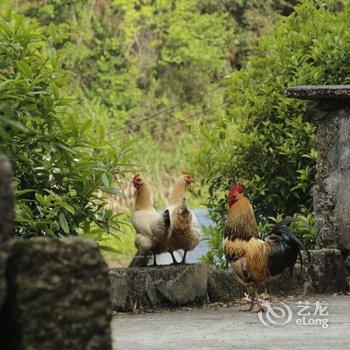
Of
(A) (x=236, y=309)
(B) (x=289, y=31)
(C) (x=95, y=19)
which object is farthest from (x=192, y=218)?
(C) (x=95, y=19)

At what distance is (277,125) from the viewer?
37.9 feet

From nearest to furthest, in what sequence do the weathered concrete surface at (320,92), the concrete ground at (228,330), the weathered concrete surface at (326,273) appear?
the concrete ground at (228,330) < the weathered concrete surface at (326,273) < the weathered concrete surface at (320,92)

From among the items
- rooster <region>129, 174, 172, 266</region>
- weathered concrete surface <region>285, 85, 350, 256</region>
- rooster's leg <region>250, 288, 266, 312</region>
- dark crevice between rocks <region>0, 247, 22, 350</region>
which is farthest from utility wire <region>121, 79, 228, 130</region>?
dark crevice between rocks <region>0, 247, 22, 350</region>

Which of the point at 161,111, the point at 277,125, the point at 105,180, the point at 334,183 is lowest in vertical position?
the point at 105,180

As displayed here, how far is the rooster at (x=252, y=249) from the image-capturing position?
9008mm

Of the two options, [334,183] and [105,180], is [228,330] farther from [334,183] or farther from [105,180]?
[334,183]

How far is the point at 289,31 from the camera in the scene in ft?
39.9

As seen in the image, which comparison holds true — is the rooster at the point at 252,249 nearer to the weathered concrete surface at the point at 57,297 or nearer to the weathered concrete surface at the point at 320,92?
the weathered concrete surface at the point at 320,92

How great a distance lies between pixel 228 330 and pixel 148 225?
164 cm

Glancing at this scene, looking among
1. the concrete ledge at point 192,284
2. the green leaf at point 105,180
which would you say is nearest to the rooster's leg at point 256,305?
the concrete ledge at point 192,284

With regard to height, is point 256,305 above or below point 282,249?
below

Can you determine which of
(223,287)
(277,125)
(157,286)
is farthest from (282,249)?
(277,125)

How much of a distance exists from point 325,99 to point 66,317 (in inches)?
268

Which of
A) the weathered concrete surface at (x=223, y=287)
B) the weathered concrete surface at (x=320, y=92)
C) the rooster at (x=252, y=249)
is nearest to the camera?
the rooster at (x=252, y=249)
